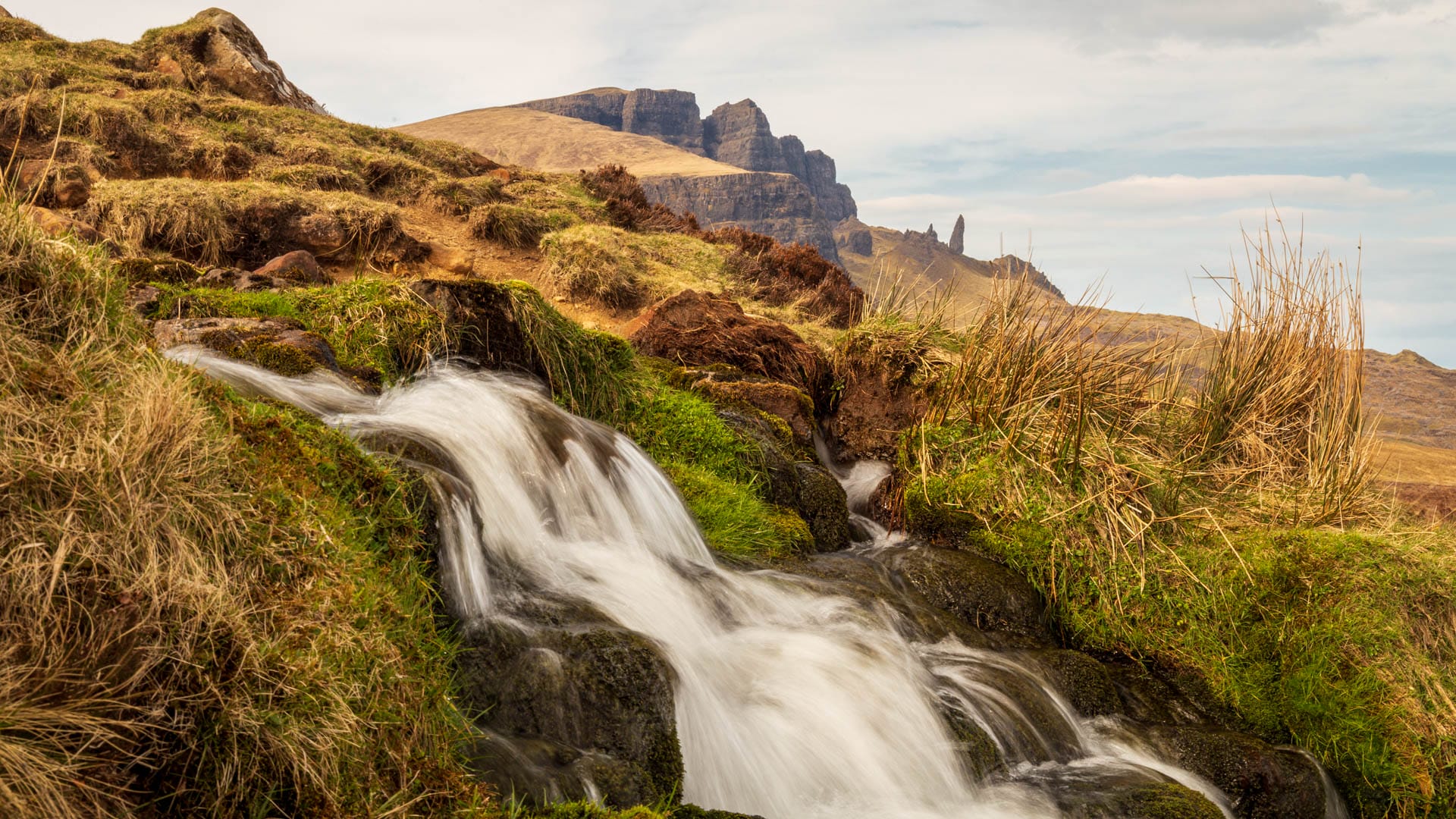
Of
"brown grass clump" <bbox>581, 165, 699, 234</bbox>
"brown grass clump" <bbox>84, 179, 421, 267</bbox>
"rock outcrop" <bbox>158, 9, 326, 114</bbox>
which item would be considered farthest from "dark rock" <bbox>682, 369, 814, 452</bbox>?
"rock outcrop" <bbox>158, 9, 326, 114</bbox>

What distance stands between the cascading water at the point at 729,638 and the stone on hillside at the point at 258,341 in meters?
0.19

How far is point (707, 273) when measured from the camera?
17.9 meters

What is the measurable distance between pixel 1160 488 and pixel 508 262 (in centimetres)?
1097

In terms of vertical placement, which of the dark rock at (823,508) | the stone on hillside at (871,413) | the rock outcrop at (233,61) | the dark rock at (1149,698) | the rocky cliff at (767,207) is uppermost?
the rocky cliff at (767,207)

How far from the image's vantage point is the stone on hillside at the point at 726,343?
10.3 m

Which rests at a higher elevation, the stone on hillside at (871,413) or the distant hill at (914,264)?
the distant hill at (914,264)

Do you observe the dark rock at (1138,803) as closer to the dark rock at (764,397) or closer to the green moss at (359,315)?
the dark rock at (764,397)

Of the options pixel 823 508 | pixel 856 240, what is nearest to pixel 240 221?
pixel 823 508

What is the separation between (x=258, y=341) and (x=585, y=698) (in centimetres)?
338

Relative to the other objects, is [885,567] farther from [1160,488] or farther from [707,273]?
[707,273]

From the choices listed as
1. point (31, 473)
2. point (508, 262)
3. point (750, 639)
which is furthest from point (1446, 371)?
point (31, 473)

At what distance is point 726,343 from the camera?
10391 millimetres

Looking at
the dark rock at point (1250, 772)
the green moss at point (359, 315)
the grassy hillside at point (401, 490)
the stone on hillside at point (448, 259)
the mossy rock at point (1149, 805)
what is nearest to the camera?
the grassy hillside at point (401, 490)

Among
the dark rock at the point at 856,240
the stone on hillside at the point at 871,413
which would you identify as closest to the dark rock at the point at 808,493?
the stone on hillside at the point at 871,413
